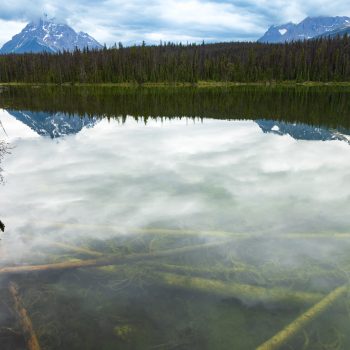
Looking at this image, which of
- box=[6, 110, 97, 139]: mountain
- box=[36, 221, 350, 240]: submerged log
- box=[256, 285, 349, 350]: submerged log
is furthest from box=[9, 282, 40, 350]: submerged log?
box=[6, 110, 97, 139]: mountain

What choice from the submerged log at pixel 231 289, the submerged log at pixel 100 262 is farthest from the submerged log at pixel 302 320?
the submerged log at pixel 100 262

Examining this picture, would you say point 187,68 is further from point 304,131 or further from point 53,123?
point 304,131

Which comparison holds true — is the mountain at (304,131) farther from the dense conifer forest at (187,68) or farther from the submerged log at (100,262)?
the dense conifer forest at (187,68)

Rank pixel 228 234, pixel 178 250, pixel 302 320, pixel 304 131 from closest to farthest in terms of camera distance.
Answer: pixel 302 320 → pixel 178 250 → pixel 228 234 → pixel 304 131

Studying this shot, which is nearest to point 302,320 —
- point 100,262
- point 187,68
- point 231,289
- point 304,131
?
point 231,289

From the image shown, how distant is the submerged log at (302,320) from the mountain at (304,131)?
1997cm

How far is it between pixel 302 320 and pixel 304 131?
25.6m

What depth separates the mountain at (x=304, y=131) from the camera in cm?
2688

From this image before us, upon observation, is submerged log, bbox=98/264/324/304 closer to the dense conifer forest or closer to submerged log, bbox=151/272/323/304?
submerged log, bbox=151/272/323/304

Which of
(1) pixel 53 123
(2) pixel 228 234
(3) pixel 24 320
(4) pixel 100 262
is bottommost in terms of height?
(3) pixel 24 320

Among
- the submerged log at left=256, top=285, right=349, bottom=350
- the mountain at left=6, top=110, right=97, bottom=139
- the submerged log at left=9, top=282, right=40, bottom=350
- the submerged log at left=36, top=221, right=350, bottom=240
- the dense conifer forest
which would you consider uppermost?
the dense conifer forest

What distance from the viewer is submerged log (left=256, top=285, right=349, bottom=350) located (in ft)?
20.4

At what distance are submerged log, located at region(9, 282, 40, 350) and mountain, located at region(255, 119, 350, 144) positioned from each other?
2333 centimetres

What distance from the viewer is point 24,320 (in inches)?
272
